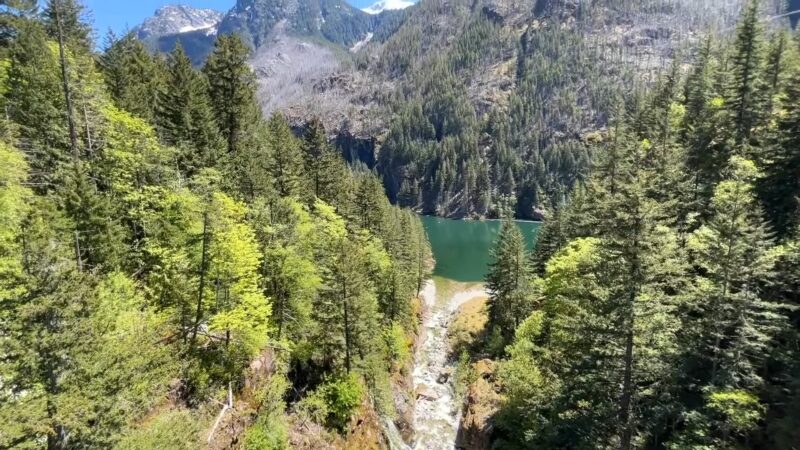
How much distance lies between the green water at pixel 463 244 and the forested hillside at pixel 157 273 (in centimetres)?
5353

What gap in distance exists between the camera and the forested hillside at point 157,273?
12656 millimetres

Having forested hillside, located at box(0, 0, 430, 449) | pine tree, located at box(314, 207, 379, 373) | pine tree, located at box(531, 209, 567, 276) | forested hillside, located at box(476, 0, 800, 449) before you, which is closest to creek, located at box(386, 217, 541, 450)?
forested hillside, located at box(0, 0, 430, 449)

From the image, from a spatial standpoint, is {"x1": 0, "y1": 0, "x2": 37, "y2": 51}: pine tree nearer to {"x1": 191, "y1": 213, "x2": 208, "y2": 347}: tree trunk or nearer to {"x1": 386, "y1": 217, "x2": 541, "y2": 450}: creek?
{"x1": 191, "y1": 213, "x2": 208, "y2": 347}: tree trunk

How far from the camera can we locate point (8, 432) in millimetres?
11102

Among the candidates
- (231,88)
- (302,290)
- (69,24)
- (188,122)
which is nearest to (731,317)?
(302,290)

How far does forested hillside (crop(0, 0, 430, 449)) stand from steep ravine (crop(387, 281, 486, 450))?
22.1ft

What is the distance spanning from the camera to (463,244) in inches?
5482

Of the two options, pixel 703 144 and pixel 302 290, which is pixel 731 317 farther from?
pixel 302 290

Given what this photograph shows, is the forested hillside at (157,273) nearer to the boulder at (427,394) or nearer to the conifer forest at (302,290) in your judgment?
the conifer forest at (302,290)

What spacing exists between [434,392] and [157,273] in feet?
108

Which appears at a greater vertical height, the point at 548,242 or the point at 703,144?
the point at 703,144

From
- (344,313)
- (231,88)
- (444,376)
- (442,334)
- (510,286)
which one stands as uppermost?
(231,88)

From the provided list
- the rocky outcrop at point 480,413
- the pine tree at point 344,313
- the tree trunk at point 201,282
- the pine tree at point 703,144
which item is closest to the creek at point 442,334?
the rocky outcrop at point 480,413

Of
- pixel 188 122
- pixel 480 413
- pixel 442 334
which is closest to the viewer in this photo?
pixel 188 122
